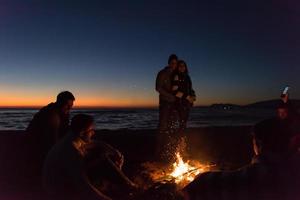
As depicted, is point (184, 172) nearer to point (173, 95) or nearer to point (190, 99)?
point (173, 95)

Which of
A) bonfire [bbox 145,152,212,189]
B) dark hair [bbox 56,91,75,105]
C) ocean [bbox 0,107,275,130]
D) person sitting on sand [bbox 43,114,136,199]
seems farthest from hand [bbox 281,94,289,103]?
ocean [bbox 0,107,275,130]

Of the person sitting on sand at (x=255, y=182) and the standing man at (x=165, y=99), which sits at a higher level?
the standing man at (x=165, y=99)

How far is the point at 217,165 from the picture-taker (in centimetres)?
845

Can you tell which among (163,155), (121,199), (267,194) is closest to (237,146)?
(163,155)

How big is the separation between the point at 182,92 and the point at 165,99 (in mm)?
442

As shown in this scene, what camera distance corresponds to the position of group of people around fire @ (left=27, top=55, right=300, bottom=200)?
2457mm

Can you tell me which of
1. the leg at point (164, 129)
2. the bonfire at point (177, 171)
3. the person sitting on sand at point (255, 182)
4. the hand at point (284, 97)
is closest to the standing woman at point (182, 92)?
the leg at point (164, 129)

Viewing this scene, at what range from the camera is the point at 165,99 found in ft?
30.9

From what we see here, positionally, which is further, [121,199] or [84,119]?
[121,199]

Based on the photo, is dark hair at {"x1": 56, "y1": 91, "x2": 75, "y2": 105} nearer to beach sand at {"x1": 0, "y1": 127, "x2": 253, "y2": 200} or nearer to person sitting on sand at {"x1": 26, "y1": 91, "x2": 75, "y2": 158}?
person sitting on sand at {"x1": 26, "y1": 91, "x2": 75, "y2": 158}

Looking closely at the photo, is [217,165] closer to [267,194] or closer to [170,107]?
[170,107]

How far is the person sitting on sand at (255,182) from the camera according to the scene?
8.00ft

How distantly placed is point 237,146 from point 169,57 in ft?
12.3

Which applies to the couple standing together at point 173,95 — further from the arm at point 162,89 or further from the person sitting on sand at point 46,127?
the person sitting on sand at point 46,127
